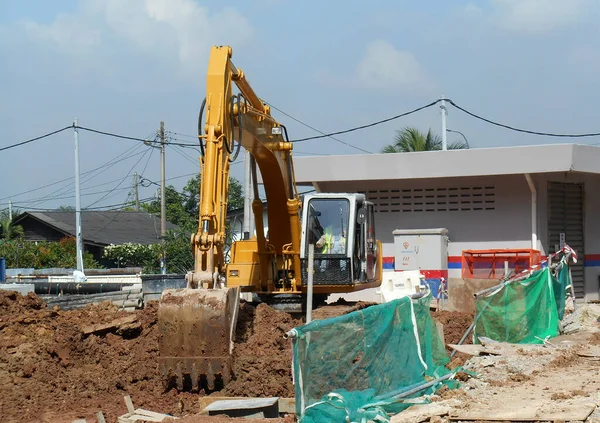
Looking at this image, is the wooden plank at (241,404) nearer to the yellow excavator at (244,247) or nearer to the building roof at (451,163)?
the yellow excavator at (244,247)

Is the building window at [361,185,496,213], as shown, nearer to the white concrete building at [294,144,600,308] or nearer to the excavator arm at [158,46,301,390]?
the white concrete building at [294,144,600,308]

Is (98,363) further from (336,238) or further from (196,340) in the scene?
(336,238)

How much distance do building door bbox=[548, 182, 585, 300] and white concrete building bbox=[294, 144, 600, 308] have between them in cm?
3

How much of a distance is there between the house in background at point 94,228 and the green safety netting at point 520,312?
41.9 metres

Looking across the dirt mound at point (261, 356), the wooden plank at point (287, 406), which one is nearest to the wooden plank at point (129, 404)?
the dirt mound at point (261, 356)

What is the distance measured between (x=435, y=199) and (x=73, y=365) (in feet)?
49.5

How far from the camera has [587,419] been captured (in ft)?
27.3

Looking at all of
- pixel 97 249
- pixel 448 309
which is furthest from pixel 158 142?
pixel 448 309

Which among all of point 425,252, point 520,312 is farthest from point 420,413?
point 425,252

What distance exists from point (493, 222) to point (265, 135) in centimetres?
1146

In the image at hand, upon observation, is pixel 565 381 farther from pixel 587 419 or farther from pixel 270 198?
pixel 270 198

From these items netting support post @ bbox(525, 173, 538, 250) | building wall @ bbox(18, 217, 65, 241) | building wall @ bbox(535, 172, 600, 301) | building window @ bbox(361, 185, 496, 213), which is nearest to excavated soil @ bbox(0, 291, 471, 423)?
netting support post @ bbox(525, 173, 538, 250)

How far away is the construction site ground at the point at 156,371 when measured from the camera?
9695 millimetres

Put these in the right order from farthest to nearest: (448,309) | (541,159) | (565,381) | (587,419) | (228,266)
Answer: (541,159)
(448,309)
(228,266)
(565,381)
(587,419)
